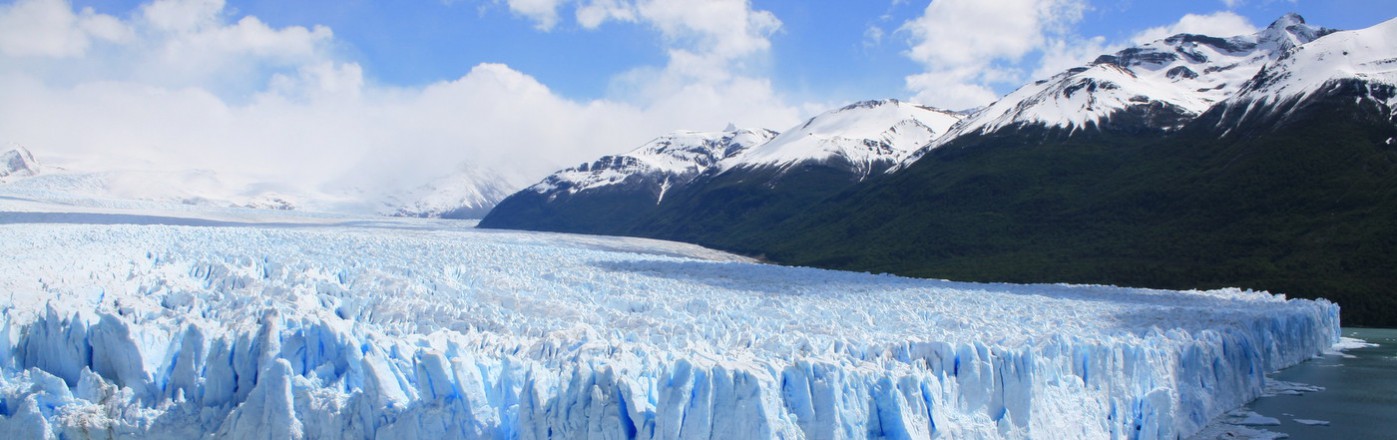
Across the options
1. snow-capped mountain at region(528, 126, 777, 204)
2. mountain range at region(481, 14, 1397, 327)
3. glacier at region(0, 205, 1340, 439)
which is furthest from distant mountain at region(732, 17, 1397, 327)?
snow-capped mountain at region(528, 126, 777, 204)

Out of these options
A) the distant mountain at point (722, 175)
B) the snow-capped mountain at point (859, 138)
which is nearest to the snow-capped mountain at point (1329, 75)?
the distant mountain at point (722, 175)

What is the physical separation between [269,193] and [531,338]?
Result: 200 metres

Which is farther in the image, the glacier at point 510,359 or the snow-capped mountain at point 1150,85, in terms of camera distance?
the snow-capped mountain at point 1150,85

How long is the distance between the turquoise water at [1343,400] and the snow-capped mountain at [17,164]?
15852 centimetres

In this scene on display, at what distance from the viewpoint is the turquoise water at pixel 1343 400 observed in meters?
22.0

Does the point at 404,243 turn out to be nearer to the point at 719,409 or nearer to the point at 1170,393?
the point at 719,409

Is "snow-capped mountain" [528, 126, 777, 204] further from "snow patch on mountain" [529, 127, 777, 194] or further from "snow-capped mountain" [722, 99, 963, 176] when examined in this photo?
"snow-capped mountain" [722, 99, 963, 176]

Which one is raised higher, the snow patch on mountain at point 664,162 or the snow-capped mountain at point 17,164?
the snow patch on mountain at point 664,162

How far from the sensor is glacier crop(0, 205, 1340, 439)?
14117 mm

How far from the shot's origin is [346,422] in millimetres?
14281

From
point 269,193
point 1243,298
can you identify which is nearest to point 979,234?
point 1243,298

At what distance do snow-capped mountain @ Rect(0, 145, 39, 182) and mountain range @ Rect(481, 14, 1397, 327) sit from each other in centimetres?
8770

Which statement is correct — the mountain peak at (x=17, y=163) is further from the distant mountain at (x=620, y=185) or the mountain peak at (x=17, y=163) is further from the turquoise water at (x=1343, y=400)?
the turquoise water at (x=1343, y=400)

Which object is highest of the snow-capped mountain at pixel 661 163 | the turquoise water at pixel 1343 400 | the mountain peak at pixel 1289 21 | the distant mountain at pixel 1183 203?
the mountain peak at pixel 1289 21
